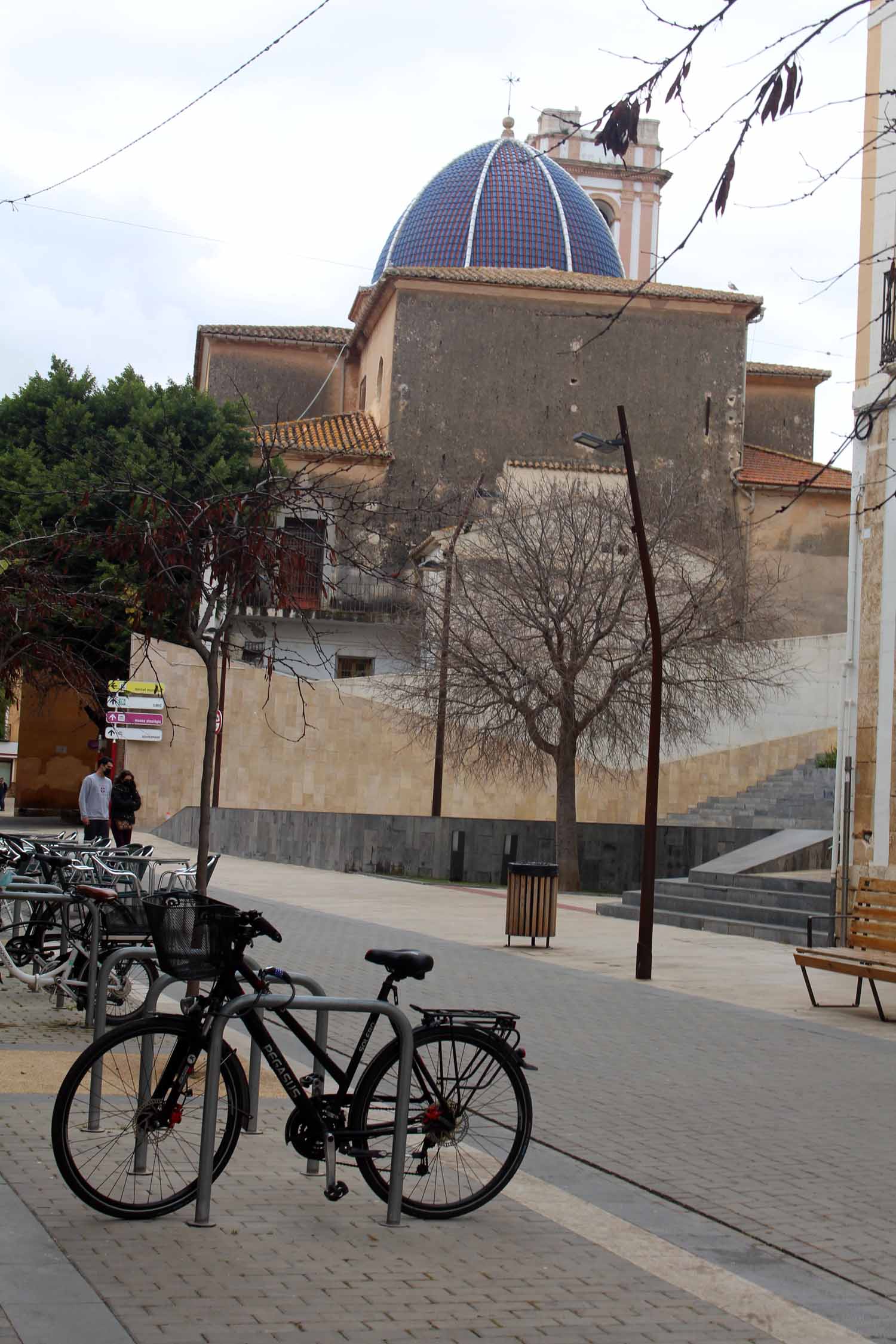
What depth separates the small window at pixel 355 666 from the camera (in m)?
46.5

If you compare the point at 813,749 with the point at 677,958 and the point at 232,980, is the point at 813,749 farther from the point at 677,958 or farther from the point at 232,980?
the point at 232,980

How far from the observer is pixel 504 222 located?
54.5 metres

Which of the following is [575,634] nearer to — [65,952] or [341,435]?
[65,952]

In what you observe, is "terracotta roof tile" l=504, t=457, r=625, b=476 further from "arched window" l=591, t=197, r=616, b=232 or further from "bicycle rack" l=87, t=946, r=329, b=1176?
"arched window" l=591, t=197, r=616, b=232

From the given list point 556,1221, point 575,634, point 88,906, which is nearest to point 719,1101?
point 556,1221

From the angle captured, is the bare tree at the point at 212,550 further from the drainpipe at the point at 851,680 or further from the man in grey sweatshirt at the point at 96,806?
the man in grey sweatshirt at the point at 96,806

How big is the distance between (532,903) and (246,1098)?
1175 cm

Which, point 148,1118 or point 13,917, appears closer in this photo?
point 148,1118

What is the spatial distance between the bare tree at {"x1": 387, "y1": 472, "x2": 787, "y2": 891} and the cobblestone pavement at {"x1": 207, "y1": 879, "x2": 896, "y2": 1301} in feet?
45.3

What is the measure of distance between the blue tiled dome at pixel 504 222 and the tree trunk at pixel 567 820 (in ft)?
93.6

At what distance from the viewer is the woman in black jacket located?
1011 inches

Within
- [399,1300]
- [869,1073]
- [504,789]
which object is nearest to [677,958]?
[869,1073]

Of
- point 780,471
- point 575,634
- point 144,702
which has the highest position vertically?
point 780,471

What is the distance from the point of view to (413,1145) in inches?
232
